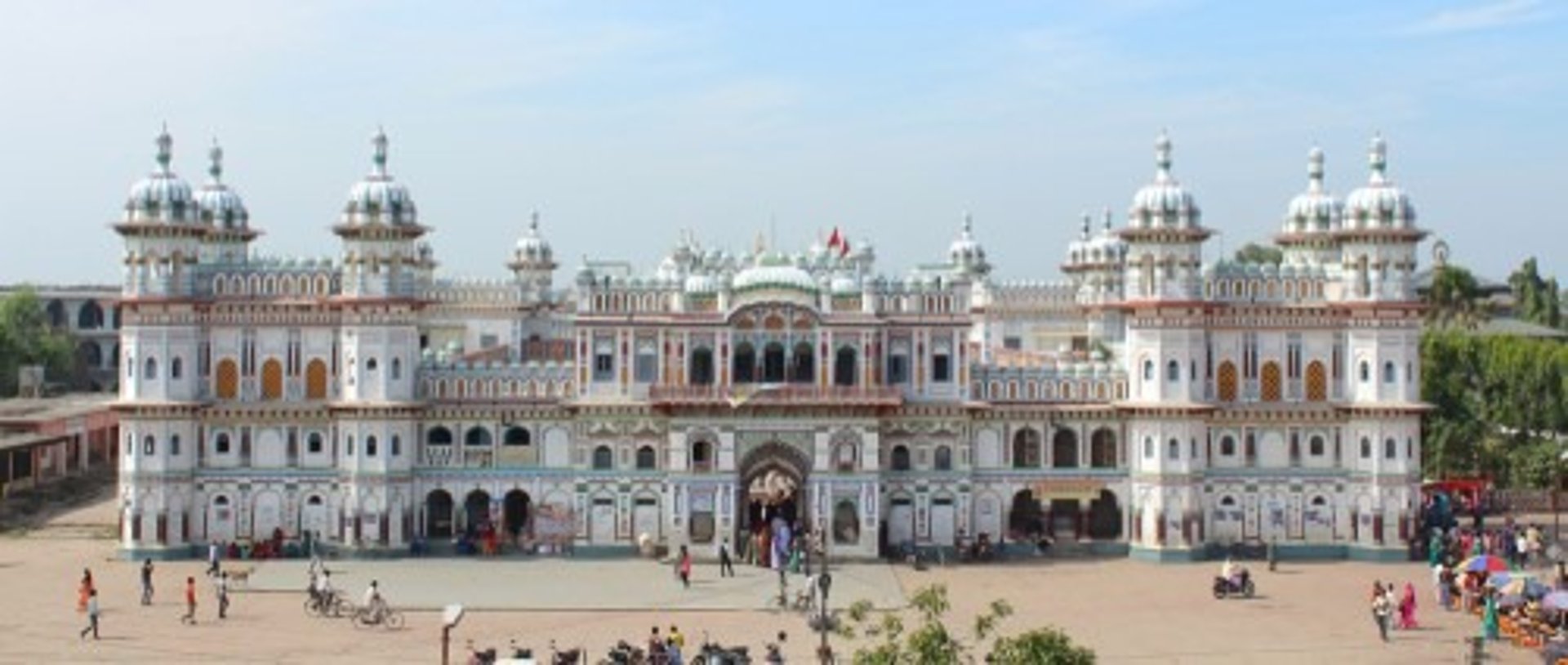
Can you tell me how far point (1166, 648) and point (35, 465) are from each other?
4486cm

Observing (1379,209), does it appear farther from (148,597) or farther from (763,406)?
(148,597)

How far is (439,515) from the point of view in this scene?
5256 centimetres

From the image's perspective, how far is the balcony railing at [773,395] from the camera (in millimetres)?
50062

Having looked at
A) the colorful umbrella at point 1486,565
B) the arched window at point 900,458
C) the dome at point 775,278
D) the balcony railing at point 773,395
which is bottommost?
the colorful umbrella at point 1486,565

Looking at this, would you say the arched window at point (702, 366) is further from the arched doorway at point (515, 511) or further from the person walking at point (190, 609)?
the person walking at point (190, 609)

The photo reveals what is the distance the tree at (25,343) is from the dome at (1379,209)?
7273cm

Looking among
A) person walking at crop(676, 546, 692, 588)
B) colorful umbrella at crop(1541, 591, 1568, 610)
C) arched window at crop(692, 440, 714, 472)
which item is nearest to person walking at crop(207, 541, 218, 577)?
person walking at crop(676, 546, 692, 588)

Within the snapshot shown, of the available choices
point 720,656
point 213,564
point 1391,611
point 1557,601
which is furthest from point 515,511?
point 1557,601

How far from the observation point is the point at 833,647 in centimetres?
3597

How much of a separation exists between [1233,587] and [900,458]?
439 inches

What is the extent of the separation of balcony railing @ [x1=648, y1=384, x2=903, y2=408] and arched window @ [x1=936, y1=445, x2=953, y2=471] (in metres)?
2.32

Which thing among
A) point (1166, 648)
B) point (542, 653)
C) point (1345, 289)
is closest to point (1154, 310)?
point (1345, 289)

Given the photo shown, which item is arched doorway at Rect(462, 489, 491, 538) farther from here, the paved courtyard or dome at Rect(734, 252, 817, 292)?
dome at Rect(734, 252, 817, 292)

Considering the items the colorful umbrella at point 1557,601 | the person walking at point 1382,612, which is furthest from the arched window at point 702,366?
the colorful umbrella at point 1557,601
